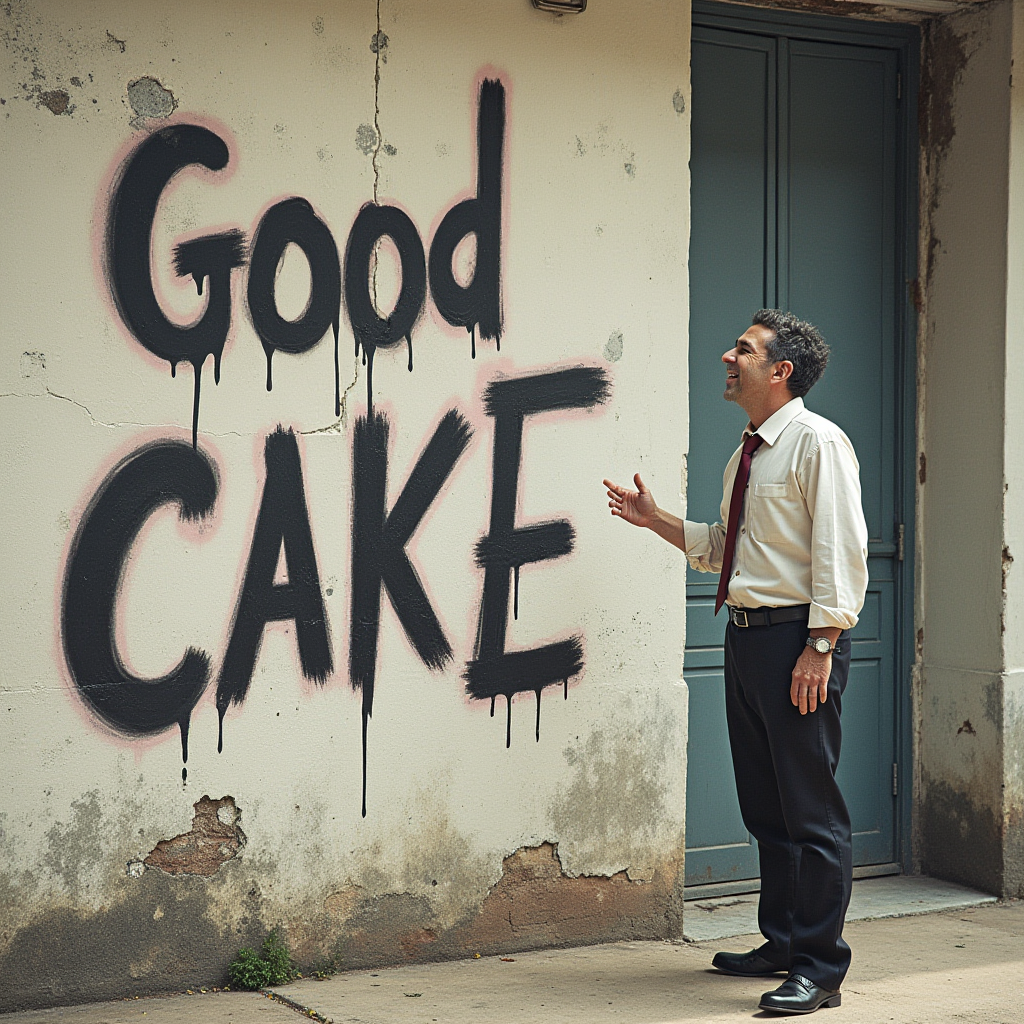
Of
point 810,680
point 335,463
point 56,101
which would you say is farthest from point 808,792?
point 56,101

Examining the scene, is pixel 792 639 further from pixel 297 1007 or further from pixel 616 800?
pixel 297 1007

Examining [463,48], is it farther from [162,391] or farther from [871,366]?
[871,366]

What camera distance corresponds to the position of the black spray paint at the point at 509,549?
4.31 m

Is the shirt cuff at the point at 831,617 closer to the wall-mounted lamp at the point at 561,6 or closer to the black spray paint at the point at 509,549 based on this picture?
the black spray paint at the point at 509,549

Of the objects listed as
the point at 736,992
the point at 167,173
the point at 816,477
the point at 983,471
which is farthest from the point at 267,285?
the point at 983,471

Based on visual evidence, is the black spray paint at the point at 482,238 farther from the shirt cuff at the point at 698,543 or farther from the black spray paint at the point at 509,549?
the shirt cuff at the point at 698,543

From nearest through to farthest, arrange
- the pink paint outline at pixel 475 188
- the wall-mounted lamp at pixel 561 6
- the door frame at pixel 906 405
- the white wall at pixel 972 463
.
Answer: the pink paint outline at pixel 475 188 < the wall-mounted lamp at pixel 561 6 < the white wall at pixel 972 463 < the door frame at pixel 906 405

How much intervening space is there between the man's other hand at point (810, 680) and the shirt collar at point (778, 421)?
2.13 ft

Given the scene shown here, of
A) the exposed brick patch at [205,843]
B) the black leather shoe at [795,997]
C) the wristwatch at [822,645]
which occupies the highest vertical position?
the wristwatch at [822,645]

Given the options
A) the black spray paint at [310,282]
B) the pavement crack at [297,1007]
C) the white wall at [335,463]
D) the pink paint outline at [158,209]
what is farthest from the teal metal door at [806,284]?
the pink paint outline at [158,209]

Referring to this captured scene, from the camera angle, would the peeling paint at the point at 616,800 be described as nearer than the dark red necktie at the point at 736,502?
No

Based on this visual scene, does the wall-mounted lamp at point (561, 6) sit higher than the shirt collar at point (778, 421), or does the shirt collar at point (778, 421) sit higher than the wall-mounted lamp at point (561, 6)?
the wall-mounted lamp at point (561, 6)

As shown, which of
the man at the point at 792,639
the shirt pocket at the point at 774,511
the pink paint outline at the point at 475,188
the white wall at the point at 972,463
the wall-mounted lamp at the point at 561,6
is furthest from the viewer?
the white wall at the point at 972,463

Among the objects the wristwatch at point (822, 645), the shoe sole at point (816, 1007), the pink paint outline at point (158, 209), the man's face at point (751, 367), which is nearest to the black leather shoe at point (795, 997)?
the shoe sole at point (816, 1007)
